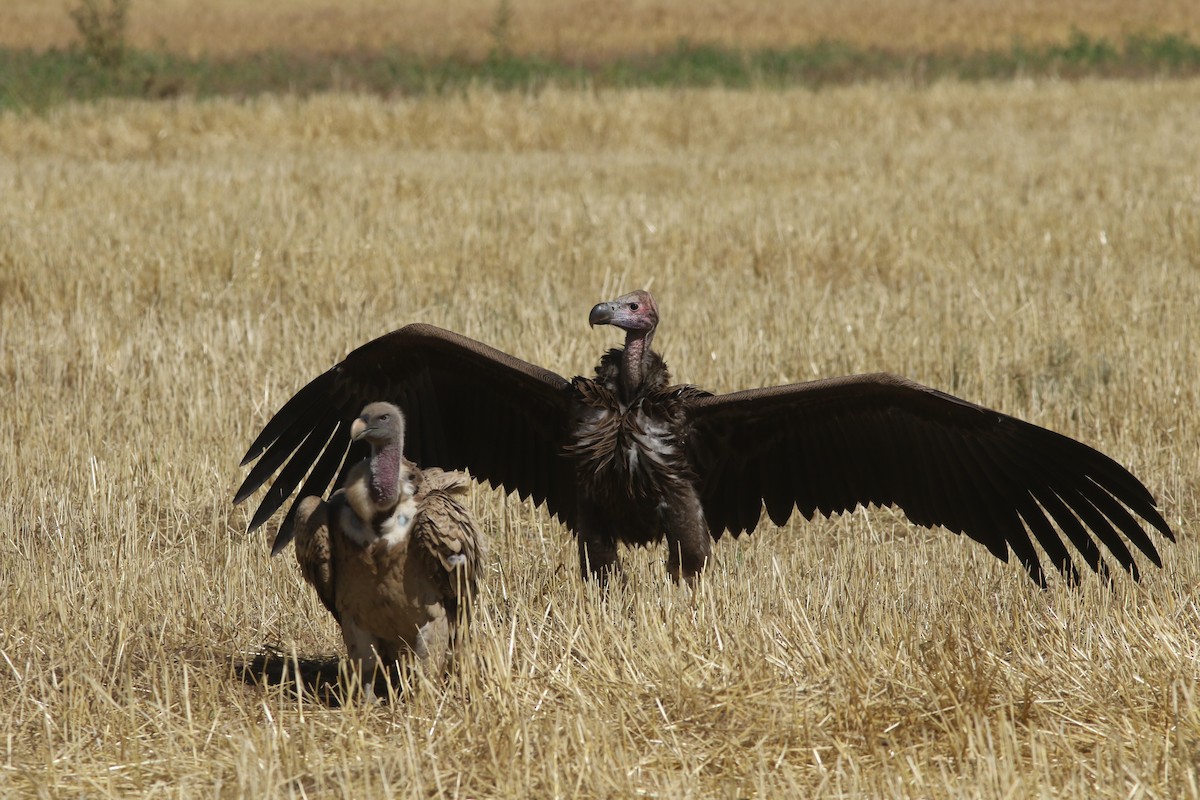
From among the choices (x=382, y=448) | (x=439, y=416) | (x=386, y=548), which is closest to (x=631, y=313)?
(x=439, y=416)

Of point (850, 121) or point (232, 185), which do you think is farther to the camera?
point (850, 121)

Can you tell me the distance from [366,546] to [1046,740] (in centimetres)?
200

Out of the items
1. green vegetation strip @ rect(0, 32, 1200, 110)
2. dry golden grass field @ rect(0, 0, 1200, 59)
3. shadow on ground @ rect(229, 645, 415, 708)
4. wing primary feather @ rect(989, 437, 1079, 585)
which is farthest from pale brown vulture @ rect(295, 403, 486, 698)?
dry golden grass field @ rect(0, 0, 1200, 59)

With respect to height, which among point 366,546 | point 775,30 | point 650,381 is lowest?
point 366,546

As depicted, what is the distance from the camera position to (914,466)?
511 centimetres

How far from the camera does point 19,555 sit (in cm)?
541

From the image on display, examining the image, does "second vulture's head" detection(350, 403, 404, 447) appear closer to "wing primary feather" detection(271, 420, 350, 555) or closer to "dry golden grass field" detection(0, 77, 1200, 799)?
"dry golden grass field" detection(0, 77, 1200, 799)

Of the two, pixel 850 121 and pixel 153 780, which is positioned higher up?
pixel 850 121

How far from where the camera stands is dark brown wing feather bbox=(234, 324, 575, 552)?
5.20 metres

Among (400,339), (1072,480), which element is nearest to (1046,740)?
(1072,480)

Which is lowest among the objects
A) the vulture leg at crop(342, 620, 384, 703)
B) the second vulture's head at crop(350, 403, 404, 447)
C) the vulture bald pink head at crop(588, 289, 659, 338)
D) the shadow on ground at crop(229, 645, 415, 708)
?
the shadow on ground at crop(229, 645, 415, 708)

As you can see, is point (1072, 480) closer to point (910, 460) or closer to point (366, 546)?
point (910, 460)

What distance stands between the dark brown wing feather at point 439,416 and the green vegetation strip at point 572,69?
1868 cm

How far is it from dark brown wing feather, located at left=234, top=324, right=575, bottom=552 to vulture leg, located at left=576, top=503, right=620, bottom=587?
0.99 ft
